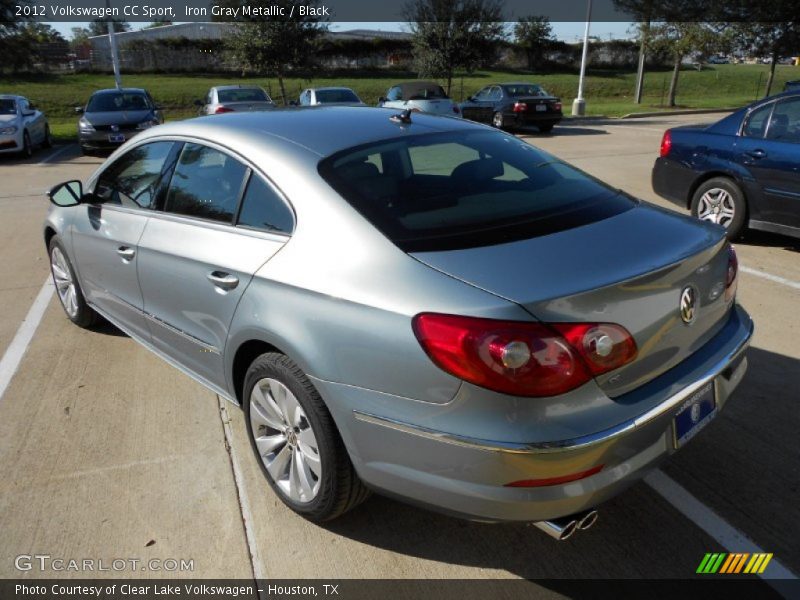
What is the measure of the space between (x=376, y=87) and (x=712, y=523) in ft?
117

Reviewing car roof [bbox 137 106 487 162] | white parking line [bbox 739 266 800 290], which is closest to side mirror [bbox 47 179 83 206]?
car roof [bbox 137 106 487 162]

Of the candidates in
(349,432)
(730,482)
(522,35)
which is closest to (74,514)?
(349,432)

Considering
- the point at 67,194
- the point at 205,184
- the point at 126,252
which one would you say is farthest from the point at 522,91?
the point at 205,184

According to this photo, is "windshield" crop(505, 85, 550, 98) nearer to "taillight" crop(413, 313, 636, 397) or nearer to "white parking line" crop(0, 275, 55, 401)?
"white parking line" crop(0, 275, 55, 401)

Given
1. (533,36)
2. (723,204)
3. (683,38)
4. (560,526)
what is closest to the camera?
(560,526)

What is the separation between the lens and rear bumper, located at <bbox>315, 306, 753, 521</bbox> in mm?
1970

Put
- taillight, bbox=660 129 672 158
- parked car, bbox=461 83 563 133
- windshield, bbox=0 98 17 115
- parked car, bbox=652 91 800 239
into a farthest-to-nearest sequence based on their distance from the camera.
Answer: parked car, bbox=461 83 563 133, windshield, bbox=0 98 17 115, taillight, bbox=660 129 672 158, parked car, bbox=652 91 800 239

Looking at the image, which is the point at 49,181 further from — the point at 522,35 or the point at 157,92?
the point at 522,35

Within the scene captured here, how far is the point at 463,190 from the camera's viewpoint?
278 centimetres

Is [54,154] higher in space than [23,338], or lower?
lower

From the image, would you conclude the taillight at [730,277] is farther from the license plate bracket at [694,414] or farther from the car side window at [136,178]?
the car side window at [136,178]

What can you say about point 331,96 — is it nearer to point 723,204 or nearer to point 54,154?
point 54,154

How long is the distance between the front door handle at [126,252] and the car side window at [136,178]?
0.80ft

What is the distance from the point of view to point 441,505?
2.15m
